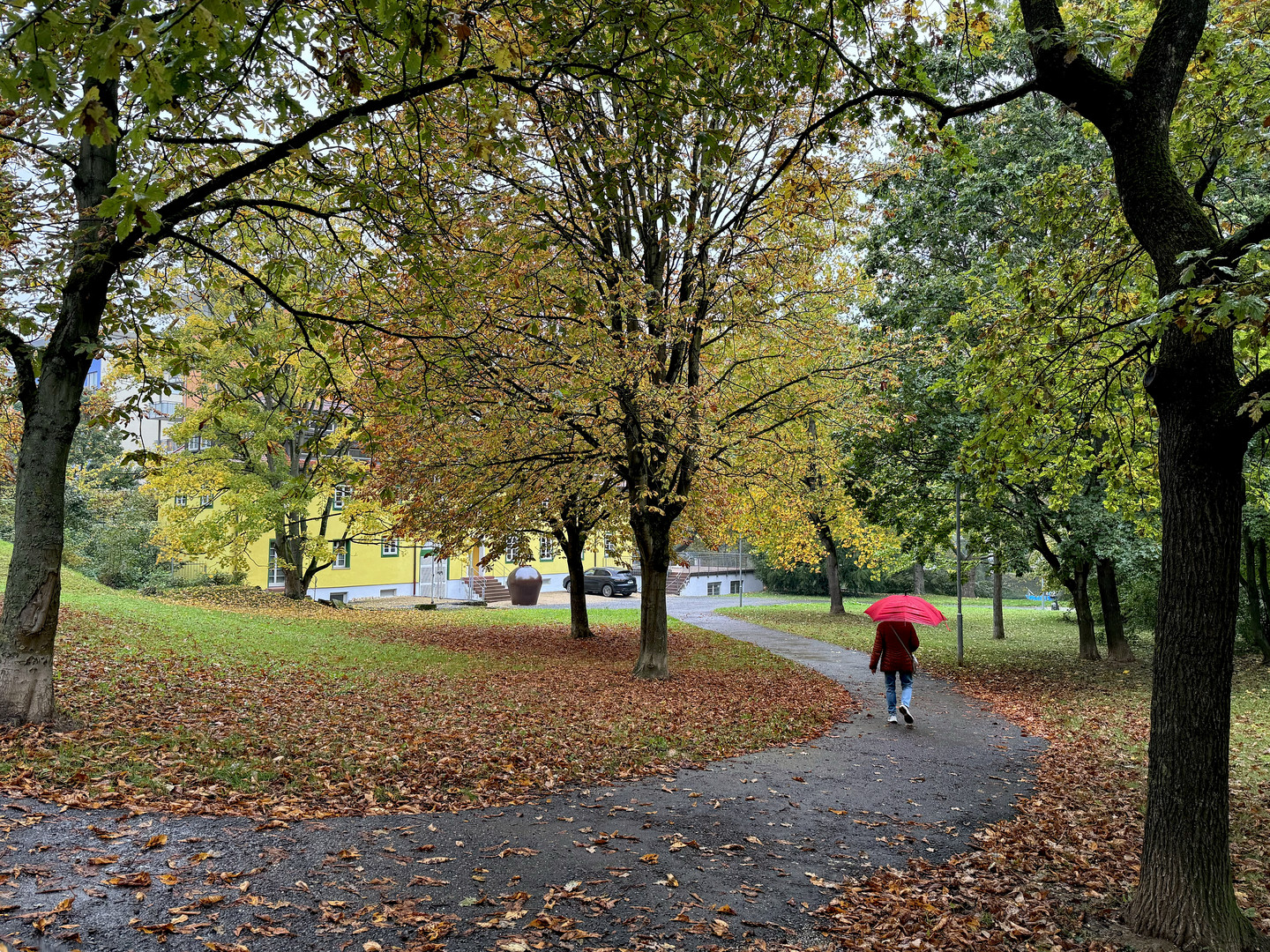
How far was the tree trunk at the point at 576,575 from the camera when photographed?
18.7 meters

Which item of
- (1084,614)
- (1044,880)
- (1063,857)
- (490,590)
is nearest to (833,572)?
(1084,614)

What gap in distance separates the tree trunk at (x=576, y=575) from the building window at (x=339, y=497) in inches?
308

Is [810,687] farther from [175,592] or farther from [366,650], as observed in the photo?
[175,592]

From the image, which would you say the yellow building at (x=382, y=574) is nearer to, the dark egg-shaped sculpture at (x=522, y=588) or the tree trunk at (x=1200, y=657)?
the dark egg-shaped sculpture at (x=522, y=588)

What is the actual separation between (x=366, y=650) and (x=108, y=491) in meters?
19.8

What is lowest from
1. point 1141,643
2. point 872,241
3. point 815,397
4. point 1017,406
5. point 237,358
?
point 1141,643

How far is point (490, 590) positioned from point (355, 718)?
28.8 m

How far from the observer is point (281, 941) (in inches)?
150

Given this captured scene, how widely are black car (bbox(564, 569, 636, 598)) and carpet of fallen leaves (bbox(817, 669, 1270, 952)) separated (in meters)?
33.6

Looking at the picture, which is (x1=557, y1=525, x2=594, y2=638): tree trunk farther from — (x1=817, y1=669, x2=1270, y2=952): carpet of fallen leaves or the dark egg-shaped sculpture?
the dark egg-shaped sculpture

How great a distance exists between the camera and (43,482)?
256 inches

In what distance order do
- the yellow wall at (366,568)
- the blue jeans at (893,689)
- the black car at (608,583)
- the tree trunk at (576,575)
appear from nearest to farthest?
the blue jeans at (893,689) < the tree trunk at (576,575) < the yellow wall at (366,568) < the black car at (608,583)

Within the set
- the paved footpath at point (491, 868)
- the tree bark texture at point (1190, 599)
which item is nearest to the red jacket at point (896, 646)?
the paved footpath at point (491, 868)

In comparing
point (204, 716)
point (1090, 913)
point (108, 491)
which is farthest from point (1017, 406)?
point (108, 491)
